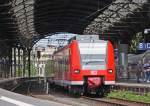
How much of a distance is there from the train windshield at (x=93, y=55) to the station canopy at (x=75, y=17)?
14.6 m

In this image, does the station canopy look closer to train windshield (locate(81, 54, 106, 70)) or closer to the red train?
the red train

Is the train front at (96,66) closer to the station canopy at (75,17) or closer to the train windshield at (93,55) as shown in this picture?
the train windshield at (93,55)

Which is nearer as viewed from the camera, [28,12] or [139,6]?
[139,6]

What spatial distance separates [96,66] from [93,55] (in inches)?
32.0

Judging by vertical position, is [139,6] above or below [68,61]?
above

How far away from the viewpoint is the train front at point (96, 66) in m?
28.7

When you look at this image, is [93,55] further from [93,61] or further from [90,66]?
[90,66]

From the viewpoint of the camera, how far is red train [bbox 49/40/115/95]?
94.1 feet

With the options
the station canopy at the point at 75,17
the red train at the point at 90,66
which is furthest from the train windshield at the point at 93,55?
the station canopy at the point at 75,17

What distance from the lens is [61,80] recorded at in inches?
1371

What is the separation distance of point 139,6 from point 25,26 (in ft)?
63.1

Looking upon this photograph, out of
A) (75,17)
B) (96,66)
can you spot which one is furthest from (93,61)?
(75,17)

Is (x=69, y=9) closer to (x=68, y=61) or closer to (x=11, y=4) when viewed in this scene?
(x=11, y=4)

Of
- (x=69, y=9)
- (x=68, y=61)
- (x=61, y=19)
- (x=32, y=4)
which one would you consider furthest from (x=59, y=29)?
(x=68, y=61)
